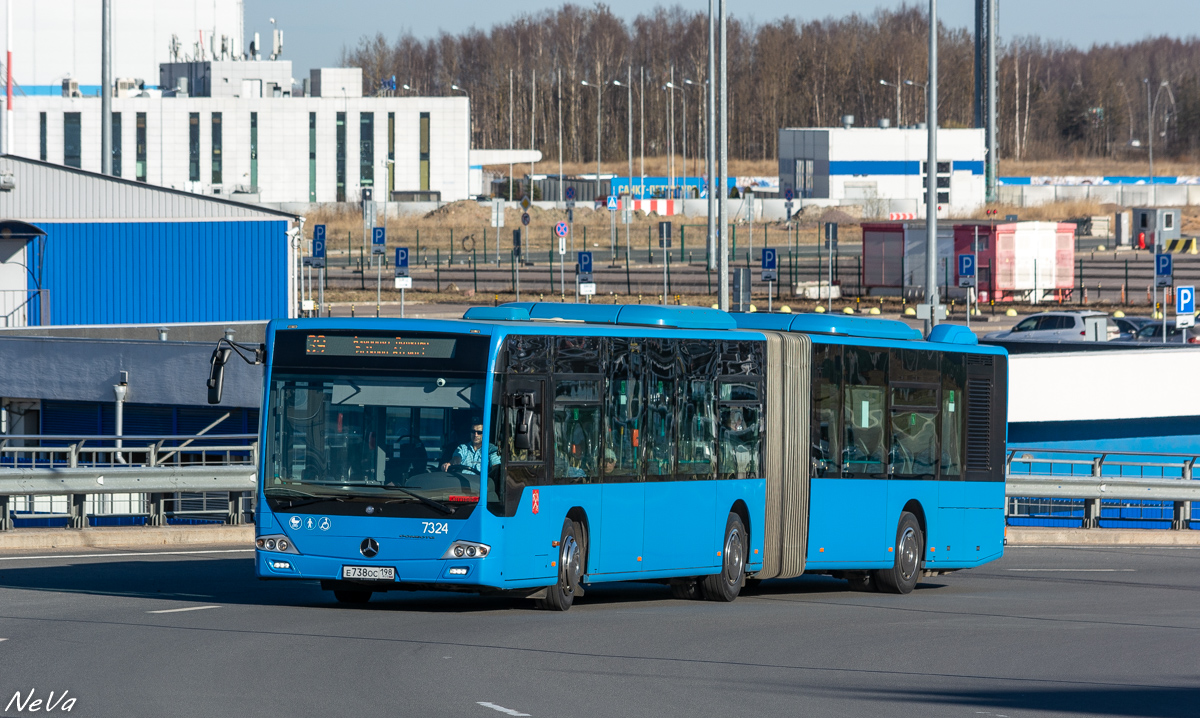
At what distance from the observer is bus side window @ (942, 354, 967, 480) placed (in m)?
18.4

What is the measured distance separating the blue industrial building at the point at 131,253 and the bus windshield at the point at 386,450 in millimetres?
25483

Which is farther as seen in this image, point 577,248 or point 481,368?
point 577,248

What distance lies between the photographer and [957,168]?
352ft

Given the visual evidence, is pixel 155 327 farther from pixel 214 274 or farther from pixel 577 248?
pixel 577 248

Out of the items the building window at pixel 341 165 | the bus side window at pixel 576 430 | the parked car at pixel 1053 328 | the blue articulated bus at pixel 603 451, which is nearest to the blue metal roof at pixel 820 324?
the blue articulated bus at pixel 603 451

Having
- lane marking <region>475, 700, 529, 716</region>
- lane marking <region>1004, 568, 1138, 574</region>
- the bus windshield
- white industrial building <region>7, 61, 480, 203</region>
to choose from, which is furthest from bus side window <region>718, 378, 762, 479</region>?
white industrial building <region>7, 61, 480, 203</region>

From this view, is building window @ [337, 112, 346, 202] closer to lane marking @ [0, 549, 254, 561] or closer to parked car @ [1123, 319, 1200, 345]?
parked car @ [1123, 319, 1200, 345]

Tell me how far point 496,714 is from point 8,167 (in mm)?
31387

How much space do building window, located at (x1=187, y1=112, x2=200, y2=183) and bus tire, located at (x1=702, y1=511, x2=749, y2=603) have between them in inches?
3859

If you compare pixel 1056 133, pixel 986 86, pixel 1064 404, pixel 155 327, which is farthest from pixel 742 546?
pixel 1056 133

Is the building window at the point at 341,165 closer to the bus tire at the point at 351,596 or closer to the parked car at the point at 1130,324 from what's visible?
the parked car at the point at 1130,324

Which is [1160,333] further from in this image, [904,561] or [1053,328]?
[904,561]

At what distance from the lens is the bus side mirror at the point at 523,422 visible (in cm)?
1269

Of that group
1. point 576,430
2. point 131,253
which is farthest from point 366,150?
point 576,430
